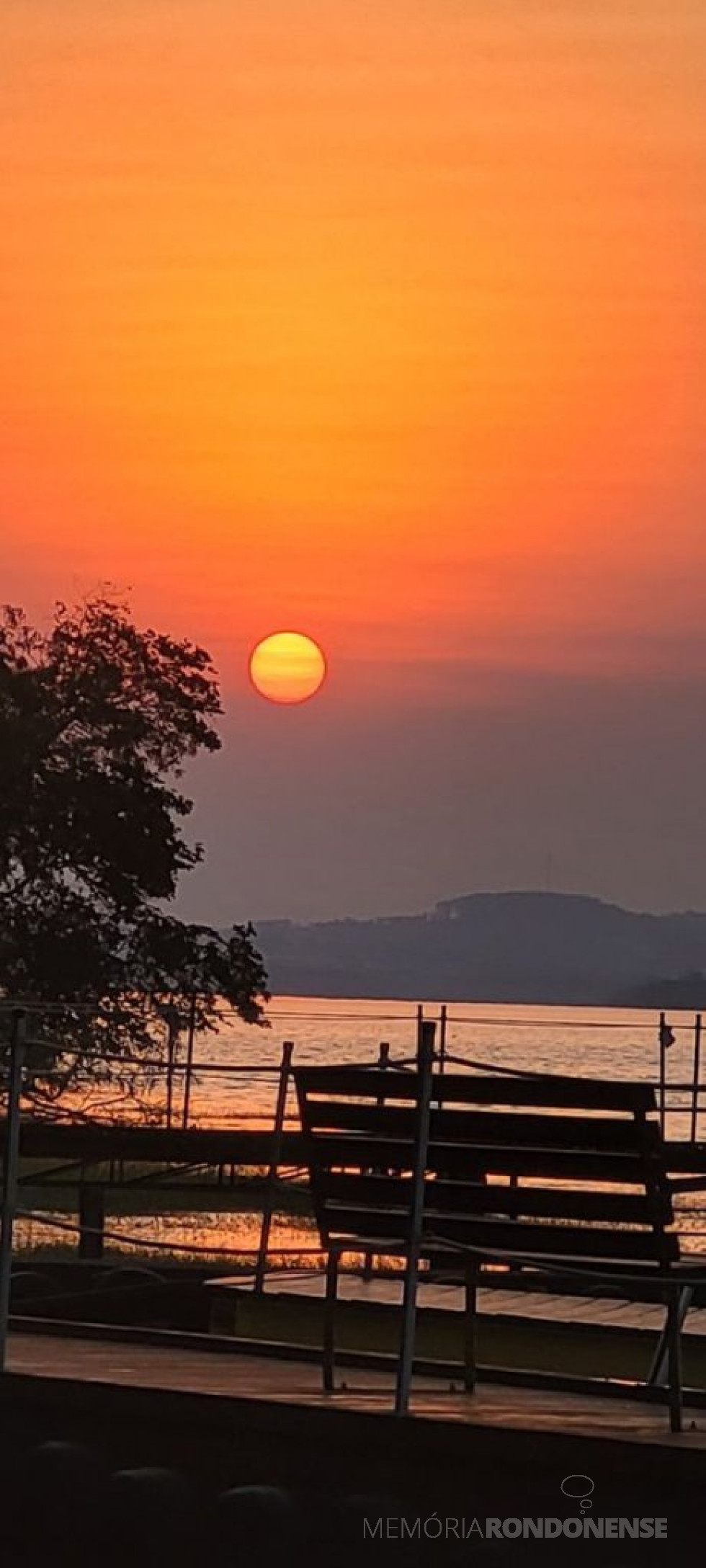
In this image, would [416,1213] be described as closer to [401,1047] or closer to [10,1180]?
[10,1180]

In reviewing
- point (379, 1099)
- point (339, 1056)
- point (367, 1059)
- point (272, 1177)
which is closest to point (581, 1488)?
point (379, 1099)

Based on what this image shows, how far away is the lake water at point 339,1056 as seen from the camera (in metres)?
17.8

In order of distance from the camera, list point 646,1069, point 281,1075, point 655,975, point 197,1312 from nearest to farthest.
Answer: point 281,1075 → point 197,1312 → point 646,1069 → point 655,975

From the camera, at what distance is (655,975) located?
14575 centimetres

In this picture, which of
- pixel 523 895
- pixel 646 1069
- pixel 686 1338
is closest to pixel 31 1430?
pixel 686 1338

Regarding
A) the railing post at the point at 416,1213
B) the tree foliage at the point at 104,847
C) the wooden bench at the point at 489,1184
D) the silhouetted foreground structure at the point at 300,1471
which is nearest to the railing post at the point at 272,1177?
the wooden bench at the point at 489,1184

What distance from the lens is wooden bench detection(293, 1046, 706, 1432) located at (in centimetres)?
657

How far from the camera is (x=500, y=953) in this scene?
151 metres

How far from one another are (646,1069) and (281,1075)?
61863mm

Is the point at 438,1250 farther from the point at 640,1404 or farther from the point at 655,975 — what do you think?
the point at 655,975

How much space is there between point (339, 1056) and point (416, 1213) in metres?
59.6

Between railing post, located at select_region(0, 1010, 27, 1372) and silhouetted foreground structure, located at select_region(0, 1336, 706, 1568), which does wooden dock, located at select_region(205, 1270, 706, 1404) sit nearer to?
railing post, located at select_region(0, 1010, 27, 1372)

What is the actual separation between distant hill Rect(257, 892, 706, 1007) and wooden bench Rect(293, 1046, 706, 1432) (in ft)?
387

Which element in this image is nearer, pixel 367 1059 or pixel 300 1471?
pixel 300 1471
